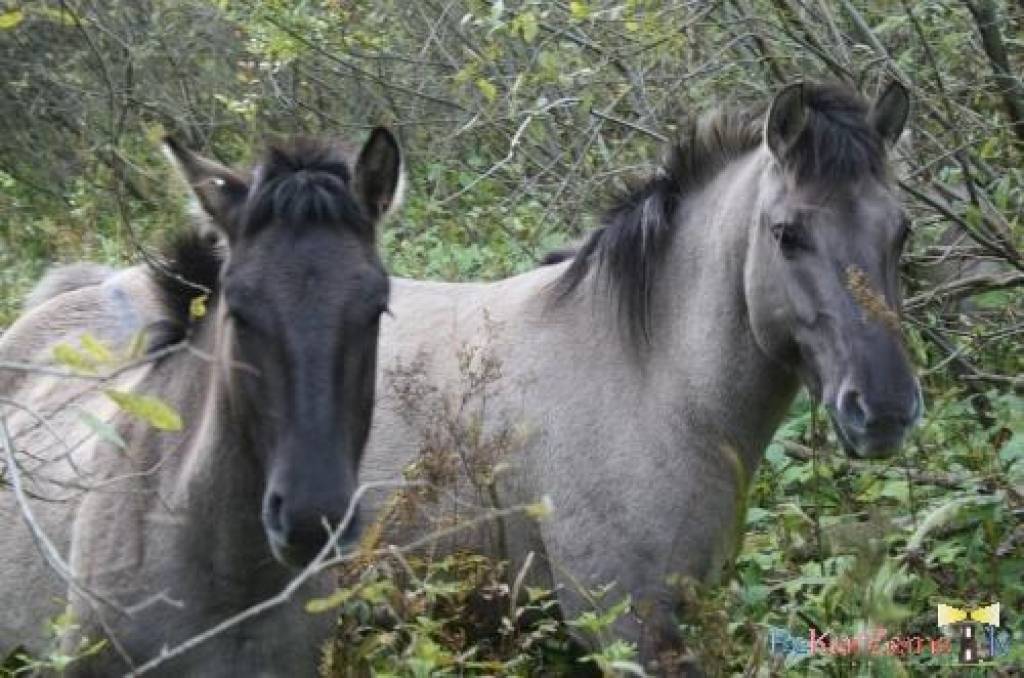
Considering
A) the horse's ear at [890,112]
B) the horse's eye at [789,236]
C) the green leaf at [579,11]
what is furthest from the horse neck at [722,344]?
the green leaf at [579,11]

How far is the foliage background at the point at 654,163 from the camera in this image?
5406 mm

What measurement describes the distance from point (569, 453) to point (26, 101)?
303 inches

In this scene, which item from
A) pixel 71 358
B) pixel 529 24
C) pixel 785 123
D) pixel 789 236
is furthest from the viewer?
pixel 529 24

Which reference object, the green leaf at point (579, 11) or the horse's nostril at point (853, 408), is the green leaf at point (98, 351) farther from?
the green leaf at point (579, 11)

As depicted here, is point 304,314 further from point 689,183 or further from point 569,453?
point 689,183

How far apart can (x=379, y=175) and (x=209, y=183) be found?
0.41 meters

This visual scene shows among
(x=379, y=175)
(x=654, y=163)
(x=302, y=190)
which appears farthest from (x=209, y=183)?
(x=654, y=163)

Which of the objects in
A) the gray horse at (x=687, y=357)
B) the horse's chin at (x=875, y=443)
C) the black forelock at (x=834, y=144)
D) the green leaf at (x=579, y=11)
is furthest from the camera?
the green leaf at (x=579, y=11)

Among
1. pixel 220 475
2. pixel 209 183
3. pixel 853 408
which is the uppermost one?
pixel 209 183

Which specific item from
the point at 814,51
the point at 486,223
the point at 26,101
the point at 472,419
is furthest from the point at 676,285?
the point at 26,101

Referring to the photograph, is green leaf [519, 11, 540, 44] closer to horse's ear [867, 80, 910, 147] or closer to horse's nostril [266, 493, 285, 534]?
horse's ear [867, 80, 910, 147]

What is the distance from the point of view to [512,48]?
28.9 ft

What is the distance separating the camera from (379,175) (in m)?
4.46

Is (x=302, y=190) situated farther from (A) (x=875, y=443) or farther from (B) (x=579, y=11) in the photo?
(B) (x=579, y=11)
